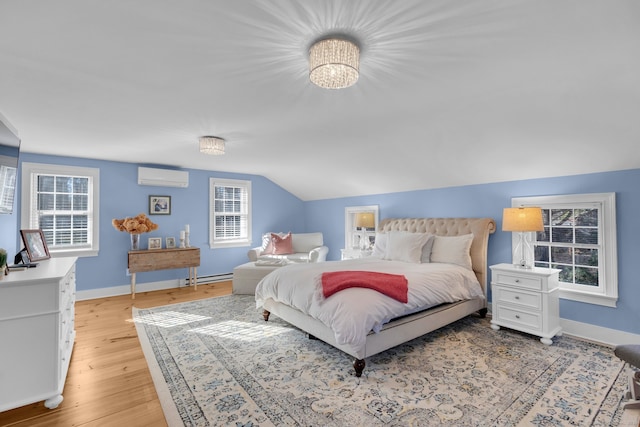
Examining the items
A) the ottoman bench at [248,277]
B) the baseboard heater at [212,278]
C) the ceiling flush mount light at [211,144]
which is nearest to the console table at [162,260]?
the baseboard heater at [212,278]

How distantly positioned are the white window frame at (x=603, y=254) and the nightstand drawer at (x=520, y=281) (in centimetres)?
56

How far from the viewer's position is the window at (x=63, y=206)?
13.8ft

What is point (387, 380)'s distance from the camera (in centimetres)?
223

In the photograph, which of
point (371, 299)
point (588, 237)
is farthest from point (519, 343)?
point (371, 299)

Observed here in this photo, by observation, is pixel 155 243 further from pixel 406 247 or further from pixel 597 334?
pixel 597 334

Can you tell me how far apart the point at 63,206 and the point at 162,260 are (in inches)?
64.0

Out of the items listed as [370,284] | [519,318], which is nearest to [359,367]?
[370,284]

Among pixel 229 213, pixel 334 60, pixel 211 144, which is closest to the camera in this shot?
pixel 334 60

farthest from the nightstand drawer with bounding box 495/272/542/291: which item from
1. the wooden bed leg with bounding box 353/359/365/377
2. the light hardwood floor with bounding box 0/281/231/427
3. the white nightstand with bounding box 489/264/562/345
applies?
the light hardwood floor with bounding box 0/281/231/427

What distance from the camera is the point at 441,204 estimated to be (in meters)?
4.39

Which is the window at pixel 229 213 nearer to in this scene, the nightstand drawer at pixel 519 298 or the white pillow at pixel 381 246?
the white pillow at pixel 381 246

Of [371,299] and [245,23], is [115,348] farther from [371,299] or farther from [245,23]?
[245,23]

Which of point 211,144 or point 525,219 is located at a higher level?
point 211,144

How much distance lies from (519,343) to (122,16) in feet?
12.9
